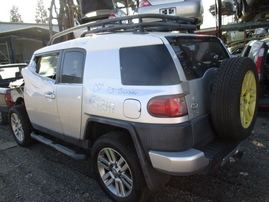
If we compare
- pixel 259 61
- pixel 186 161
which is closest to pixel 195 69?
pixel 186 161

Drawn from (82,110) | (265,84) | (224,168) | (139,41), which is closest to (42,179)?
(82,110)

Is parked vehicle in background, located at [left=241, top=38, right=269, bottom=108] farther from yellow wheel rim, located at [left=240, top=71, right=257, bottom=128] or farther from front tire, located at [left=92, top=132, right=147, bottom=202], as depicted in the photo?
front tire, located at [left=92, top=132, right=147, bottom=202]

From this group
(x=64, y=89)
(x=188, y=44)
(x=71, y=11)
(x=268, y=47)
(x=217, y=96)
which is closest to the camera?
(x=217, y=96)

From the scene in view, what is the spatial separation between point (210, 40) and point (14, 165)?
353 centimetres

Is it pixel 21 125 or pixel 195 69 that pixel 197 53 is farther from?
pixel 21 125

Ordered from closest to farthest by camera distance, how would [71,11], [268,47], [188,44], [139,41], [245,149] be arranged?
[139,41]
[188,44]
[245,149]
[268,47]
[71,11]

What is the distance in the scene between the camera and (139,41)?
7.99 feet

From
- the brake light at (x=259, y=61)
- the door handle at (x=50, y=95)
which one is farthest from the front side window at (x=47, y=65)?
the brake light at (x=259, y=61)

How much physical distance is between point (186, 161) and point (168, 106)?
1.68 ft

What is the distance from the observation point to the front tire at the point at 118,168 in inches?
95.0

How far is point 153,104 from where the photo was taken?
7.18 ft

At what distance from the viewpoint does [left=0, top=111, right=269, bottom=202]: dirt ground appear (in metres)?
2.73

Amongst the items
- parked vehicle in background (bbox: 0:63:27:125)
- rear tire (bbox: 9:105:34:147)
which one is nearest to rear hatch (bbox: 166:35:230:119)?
rear tire (bbox: 9:105:34:147)

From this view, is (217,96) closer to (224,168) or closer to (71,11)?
(224,168)
